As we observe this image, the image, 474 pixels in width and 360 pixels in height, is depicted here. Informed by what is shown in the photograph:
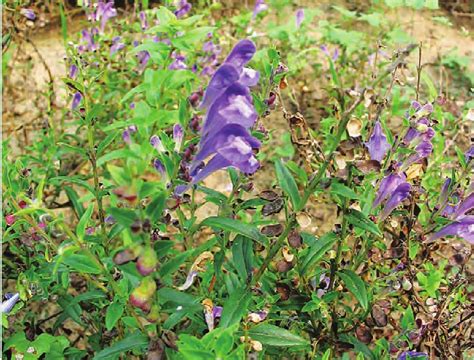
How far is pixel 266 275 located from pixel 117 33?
2.27 m

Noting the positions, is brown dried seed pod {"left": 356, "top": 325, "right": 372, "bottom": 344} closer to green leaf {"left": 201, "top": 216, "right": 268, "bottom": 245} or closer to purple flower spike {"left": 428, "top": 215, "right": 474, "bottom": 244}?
purple flower spike {"left": 428, "top": 215, "right": 474, "bottom": 244}

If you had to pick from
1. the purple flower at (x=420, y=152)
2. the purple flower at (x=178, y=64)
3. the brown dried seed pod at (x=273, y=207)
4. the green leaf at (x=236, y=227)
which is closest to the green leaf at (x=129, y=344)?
the green leaf at (x=236, y=227)

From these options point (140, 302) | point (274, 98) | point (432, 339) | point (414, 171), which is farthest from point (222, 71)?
point (432, 339)

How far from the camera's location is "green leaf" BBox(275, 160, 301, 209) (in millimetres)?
1292

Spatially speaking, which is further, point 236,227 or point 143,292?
point 236,227

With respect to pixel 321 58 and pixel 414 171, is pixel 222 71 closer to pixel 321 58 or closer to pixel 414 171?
pixel 414 171

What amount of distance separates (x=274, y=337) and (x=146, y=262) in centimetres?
49

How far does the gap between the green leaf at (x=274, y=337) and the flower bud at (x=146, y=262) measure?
458 millimetres

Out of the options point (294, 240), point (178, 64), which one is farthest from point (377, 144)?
point (178, 64)

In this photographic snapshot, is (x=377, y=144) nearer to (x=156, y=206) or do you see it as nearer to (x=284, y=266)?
(x=284, y=266)

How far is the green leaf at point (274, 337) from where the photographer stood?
1.35 m

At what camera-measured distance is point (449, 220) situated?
1.49m

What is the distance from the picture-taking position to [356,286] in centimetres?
142

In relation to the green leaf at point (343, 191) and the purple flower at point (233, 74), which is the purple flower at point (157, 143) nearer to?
the purple flower at point (233, 74)
